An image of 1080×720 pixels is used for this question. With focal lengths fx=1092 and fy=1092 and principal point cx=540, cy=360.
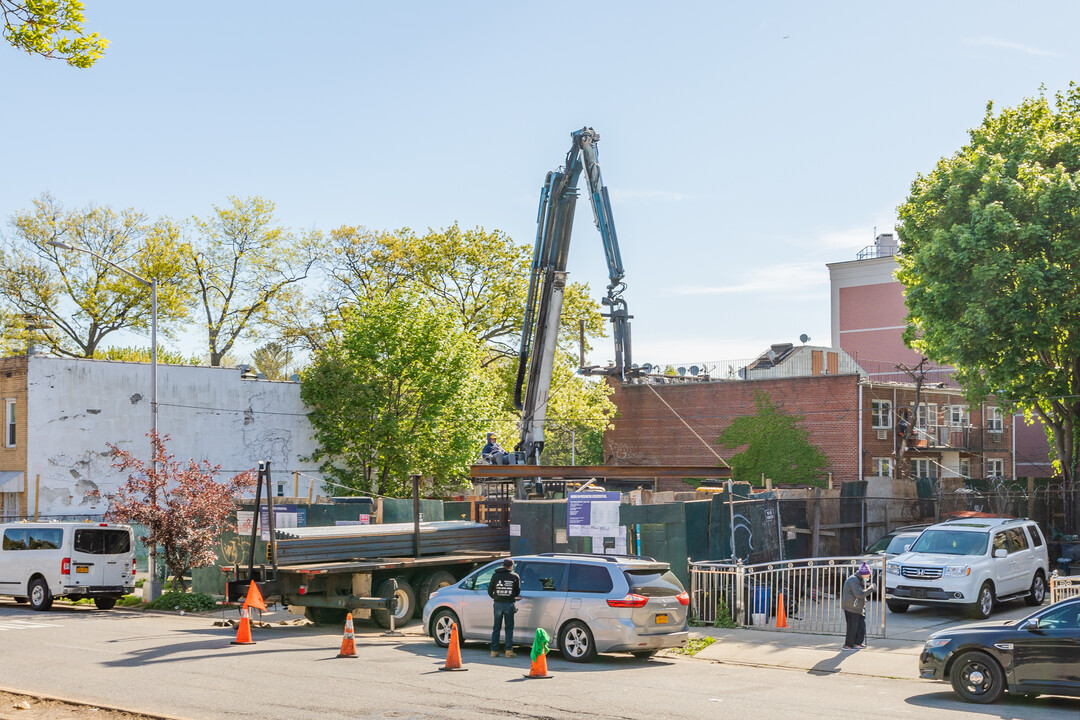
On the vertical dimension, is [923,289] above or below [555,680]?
above

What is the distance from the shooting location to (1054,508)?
35.0 meters

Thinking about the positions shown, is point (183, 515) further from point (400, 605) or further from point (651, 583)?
point (651, 583)

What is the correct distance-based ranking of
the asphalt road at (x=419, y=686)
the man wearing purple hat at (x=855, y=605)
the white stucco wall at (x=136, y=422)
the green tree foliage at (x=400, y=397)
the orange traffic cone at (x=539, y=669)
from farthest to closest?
the green tree foliage at (x=400, y=397), the white stucco wall at (x=136, y=422), the man wearing purple hat at (x=855, y=605), the orange traffic cone at (x=539, y=669), the asphalt road at (x=419, y=686)

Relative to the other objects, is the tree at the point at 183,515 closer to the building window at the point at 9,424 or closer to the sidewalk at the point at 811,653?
the sidewalk at the point at 811,653

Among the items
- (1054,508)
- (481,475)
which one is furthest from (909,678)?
(1054,508)

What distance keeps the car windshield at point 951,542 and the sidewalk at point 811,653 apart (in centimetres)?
419

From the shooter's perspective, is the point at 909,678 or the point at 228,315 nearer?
the point at 909,678

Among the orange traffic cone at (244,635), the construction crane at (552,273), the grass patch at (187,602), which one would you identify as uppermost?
the construction crane at (552,273)

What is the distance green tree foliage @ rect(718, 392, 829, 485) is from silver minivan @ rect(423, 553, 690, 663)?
33252 millimetres

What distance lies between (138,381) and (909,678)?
108 ft

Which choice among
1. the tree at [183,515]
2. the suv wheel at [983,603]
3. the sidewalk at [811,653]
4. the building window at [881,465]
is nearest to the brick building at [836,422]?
the building window at [881,465]

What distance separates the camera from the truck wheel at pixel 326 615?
20.9 m

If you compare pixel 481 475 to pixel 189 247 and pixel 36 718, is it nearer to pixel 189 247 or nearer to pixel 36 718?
pixel 36 718

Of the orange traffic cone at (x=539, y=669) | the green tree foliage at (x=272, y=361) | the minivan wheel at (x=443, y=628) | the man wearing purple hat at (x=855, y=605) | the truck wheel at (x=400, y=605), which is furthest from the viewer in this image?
the green tree foliage at (x=272, y=361)
